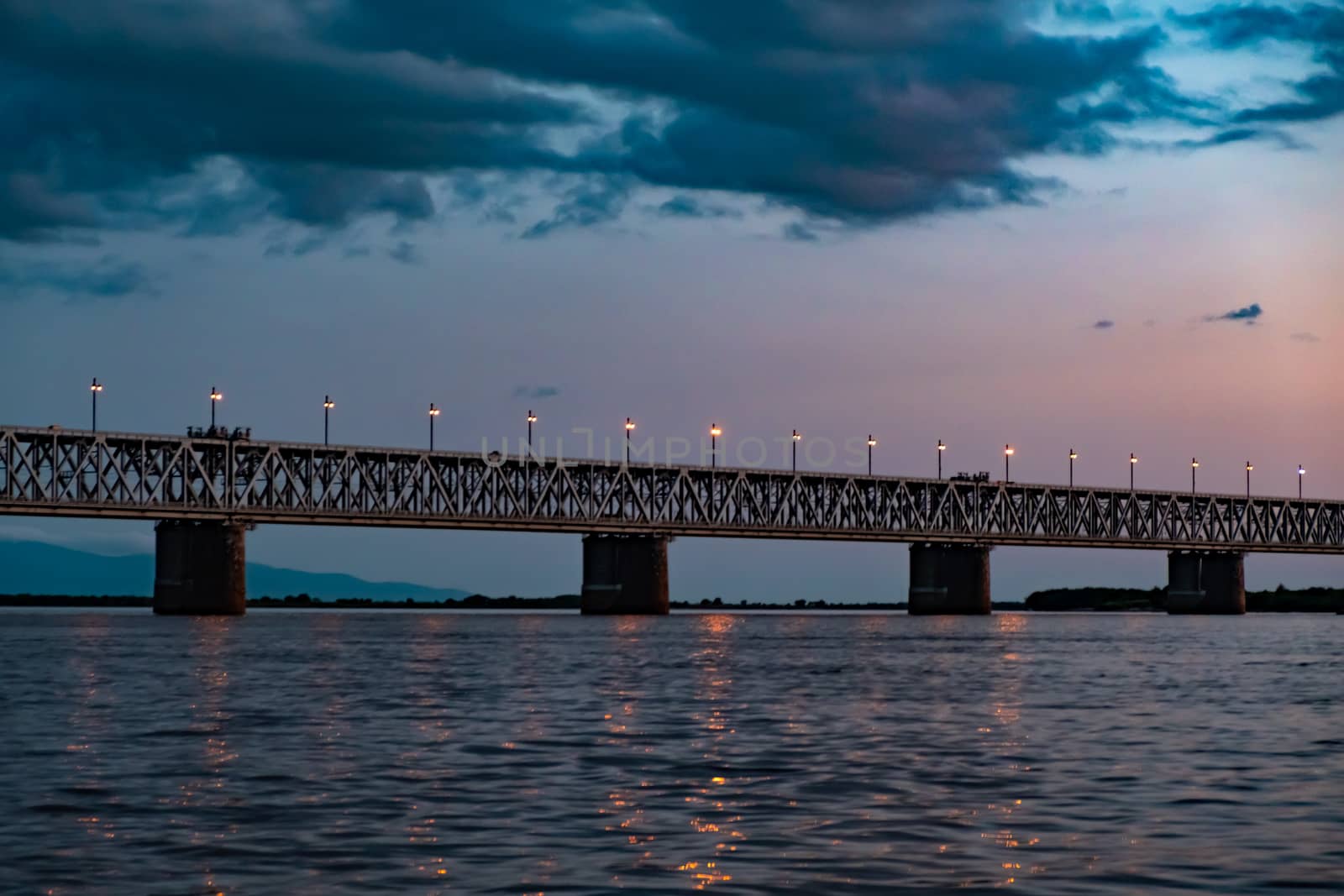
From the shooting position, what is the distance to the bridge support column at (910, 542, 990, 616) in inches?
7741

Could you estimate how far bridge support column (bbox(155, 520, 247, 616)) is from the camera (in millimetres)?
142875

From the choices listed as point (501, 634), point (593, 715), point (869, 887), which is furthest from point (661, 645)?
point (869, 887)

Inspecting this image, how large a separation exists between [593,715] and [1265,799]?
16586mm

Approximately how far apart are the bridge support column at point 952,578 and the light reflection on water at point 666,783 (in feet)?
477

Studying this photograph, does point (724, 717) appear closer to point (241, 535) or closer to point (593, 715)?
point (593, 715)

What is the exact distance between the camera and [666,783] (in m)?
23.1

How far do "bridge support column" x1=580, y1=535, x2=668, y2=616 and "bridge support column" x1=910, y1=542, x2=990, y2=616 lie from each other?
38.3 m

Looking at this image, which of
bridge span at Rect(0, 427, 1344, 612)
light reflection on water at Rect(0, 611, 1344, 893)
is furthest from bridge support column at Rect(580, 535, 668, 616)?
light reflection on water at Rect(0, 611, 1344, 893)

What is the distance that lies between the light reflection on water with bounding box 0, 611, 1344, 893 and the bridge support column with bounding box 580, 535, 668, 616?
11720 cm

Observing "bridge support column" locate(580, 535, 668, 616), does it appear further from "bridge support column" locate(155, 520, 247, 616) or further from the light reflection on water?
the light reflection on water

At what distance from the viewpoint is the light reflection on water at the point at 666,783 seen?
1616cm

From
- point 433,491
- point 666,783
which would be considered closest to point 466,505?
point 433,491

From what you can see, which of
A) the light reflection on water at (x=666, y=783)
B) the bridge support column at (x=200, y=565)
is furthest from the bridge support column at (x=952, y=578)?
the light reflection on water at (x=666, y=783)

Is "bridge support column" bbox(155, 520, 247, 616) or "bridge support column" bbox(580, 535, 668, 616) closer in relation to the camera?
"bridge support column" bbox(155, 520, 247, 616)
